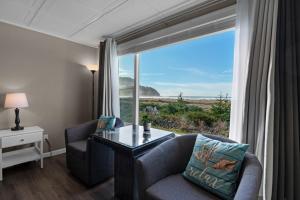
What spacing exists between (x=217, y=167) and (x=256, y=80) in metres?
0.83

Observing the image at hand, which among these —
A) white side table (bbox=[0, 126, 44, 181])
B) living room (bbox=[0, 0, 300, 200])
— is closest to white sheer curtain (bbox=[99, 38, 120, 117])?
living room (bbox=[0, 0, 300, 200])

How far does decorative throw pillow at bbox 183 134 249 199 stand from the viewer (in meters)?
1.20

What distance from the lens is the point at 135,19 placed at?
7.74ft

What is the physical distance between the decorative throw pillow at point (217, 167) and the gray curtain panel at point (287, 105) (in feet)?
1.08

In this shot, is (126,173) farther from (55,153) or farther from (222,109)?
(55,153)

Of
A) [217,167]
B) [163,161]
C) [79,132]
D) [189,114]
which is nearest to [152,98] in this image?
[189,114]

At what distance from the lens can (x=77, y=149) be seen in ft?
7.35

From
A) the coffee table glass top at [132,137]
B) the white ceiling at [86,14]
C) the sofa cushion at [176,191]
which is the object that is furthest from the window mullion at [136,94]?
the sofa cushion at [176,191]

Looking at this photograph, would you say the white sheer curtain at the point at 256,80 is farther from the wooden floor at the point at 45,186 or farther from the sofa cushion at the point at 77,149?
the sofa cushion at the point at 77,149

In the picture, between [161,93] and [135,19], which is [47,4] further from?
[161,93]

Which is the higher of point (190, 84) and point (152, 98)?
point (190, 84)

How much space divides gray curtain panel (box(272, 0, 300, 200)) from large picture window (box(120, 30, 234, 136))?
60cm

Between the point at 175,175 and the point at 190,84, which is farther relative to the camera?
the point at 190,84

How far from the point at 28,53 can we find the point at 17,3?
907mm
